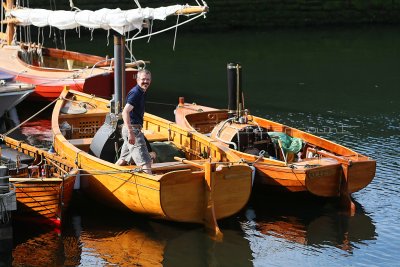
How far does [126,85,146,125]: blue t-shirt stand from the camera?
17.1 meters

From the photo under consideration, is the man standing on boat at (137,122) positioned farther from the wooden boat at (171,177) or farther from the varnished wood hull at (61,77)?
the varnished wood hull at (61,77)

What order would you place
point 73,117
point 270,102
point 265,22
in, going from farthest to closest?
point 265,22 → point 270,102 → point 73,117

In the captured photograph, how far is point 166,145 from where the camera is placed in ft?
63.8

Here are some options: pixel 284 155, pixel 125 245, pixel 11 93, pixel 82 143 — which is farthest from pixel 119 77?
pixel 11 93

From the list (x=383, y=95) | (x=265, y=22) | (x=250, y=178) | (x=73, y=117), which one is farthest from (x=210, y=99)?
(x=265, y=22)

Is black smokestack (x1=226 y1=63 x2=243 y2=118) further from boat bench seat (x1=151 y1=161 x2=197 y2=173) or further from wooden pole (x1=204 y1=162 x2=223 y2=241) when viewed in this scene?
wooden pole (x1=204 y1=162 x2=223 y2=241)

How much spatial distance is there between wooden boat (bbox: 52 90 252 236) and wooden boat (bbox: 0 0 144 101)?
6.55 metres

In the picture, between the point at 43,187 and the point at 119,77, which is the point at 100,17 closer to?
the point at 119,77

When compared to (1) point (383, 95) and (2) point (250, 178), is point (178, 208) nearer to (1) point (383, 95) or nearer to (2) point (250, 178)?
(2) point (250, 178)

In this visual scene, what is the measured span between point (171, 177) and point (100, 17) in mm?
6592

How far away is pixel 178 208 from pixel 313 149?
12.7 ft

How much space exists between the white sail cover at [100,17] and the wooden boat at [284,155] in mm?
2236

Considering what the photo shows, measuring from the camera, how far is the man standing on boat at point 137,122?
17.0m

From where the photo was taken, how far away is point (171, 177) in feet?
54.6
